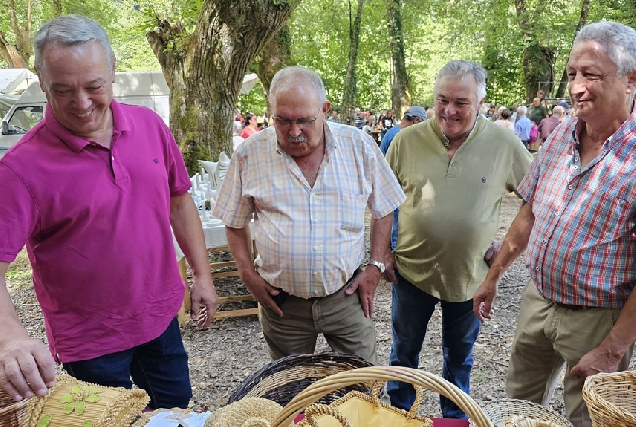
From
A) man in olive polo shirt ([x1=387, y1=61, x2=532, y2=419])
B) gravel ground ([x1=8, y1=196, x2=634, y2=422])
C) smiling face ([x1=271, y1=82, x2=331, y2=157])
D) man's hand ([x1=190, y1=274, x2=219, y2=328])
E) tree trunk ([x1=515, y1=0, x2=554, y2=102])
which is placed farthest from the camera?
tree trunk ([x1=515, y1=0, x2=554, y2=102])

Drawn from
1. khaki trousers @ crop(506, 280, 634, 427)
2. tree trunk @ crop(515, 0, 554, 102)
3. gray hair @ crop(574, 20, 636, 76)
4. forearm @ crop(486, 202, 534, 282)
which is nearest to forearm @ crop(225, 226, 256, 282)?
forearm @ crop(486, 202, 534, 282)

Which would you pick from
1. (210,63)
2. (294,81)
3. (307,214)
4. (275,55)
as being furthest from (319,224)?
(275,55)

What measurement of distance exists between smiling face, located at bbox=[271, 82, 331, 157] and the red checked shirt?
901mm

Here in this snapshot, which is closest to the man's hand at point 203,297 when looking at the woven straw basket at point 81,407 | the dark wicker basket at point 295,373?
the dark wicker basket at point 295,373

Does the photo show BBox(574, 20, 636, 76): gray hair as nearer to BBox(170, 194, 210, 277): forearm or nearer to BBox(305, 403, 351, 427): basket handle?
BBox(305, 403, 351, 427): basket handle

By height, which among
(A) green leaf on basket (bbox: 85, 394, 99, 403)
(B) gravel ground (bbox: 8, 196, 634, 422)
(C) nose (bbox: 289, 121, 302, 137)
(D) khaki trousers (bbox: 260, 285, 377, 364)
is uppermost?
(C) nose (bbox: 289, 121, 302, 137)

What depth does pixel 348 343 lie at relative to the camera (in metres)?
2.12

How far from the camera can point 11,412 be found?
43.3 inches

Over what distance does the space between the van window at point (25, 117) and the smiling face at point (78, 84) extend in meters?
12.5

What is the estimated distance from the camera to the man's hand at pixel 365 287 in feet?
6.75

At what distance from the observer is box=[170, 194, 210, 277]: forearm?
6.57 ft

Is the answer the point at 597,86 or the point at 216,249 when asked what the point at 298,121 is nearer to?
the point at 597,86

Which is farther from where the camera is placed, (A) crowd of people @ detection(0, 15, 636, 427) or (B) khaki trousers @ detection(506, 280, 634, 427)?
(B) khaki trousers @ detection(506, 280, 634, 427)

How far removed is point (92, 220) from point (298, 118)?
81cm
